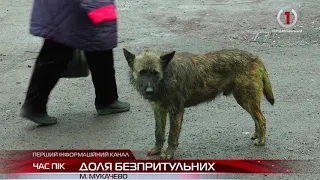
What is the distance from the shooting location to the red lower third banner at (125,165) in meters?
5.00

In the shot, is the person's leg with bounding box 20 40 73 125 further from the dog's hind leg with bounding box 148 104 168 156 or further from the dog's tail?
the dog's tail

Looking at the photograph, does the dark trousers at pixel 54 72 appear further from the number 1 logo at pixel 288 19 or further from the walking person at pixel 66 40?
the number 1 logo at pixel 288 19

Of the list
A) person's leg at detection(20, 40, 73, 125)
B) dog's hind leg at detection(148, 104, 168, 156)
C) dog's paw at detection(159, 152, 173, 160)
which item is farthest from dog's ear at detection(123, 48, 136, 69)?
person's leg at detection(20, 40, 73, 125)

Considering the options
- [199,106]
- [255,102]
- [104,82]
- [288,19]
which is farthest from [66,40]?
[288,19]

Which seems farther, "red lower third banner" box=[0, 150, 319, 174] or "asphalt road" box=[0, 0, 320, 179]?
"asphalt road" box=[0, 0, 320, 179]

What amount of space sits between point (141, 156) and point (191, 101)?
690 mm

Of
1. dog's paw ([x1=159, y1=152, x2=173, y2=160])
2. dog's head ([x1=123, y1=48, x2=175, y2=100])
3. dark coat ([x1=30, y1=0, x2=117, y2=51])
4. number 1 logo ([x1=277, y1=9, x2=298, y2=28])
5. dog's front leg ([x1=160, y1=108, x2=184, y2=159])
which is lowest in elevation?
dog's paw ([x1=159, y1=152, x2=173, y2=160])

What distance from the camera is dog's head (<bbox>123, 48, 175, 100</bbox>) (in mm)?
4812

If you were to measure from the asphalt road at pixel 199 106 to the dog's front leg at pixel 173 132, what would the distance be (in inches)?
5.9

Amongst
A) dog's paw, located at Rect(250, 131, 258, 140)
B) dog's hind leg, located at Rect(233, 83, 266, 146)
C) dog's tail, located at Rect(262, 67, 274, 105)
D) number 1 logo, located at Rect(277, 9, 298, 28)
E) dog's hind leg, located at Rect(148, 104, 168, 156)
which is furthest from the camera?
number 1 logo, located at Rect(277, 9, 298, 28)

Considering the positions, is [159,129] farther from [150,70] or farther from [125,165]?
[150,70]

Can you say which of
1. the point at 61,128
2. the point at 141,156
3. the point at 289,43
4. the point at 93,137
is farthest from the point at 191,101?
the point at 289,43

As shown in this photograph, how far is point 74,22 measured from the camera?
18.1 feet

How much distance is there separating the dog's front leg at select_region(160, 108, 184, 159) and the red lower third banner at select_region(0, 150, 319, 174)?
8 centimetres
